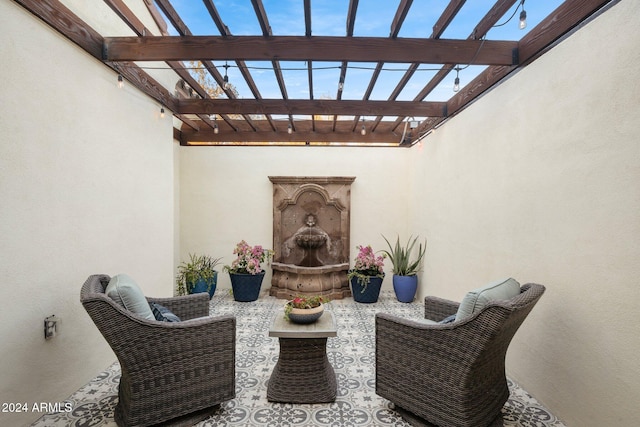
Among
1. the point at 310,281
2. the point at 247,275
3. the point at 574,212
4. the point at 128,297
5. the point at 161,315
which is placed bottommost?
the point at 310,281

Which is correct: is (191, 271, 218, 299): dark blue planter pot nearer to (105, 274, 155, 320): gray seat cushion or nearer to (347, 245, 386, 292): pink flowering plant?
(347, 245, 386, 292): pink flowering plant

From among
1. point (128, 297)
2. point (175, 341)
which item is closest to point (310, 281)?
point (175, 341)

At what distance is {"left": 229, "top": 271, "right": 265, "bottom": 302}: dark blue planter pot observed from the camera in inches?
185

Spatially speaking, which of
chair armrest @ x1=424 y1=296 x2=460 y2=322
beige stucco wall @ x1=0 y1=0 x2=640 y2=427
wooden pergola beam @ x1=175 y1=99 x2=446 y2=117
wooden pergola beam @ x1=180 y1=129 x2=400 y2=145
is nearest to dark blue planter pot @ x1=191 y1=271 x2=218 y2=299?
beige stucco wall @ x1=0 y1=0 x2=640 y2=427

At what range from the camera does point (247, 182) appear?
5.47m

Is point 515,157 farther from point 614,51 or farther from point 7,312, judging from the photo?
point 7,312

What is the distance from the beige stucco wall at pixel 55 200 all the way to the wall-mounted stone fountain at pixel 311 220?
101 inches

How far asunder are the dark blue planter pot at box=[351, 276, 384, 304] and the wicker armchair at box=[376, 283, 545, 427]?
2496 mm

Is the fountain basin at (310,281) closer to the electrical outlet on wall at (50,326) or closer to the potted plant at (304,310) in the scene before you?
→ the potted plant at (304,310)

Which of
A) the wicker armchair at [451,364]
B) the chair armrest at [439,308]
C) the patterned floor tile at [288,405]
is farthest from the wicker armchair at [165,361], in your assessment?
the chair armrest at [439,308]

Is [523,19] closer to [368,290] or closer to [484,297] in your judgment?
[484,297]

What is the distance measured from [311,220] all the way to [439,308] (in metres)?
3.14

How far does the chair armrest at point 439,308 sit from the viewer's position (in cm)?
247

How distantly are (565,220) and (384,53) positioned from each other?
5.83 ft
